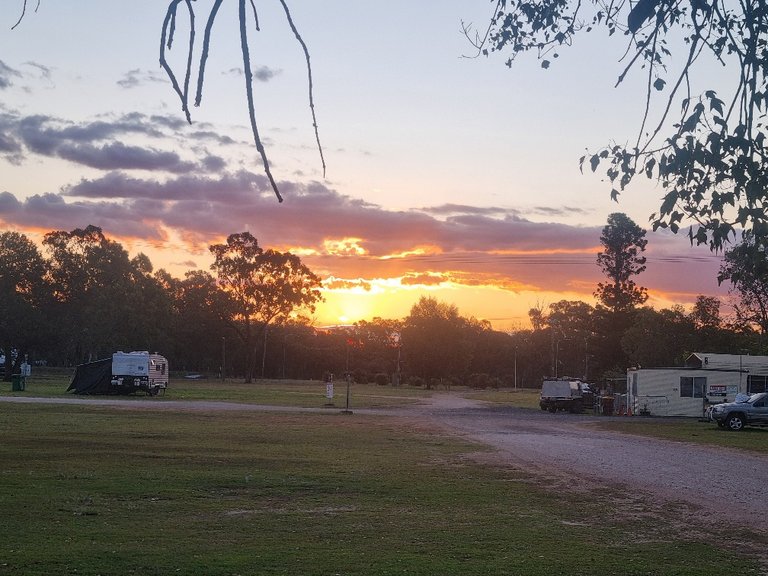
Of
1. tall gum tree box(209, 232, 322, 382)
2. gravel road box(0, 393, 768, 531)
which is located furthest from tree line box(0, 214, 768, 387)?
gravel road box(0, 393, 768, 531)

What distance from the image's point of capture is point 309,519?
12000mm

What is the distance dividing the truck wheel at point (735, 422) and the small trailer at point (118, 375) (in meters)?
33.1

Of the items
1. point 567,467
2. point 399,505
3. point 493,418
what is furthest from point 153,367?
point 399,505

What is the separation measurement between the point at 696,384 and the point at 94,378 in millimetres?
35745

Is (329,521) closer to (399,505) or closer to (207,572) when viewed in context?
(399,505)

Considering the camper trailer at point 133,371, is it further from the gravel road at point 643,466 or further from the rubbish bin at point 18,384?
the gravel road at point 643,466

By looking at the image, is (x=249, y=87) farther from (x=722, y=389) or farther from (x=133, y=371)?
(x=133, y=371)

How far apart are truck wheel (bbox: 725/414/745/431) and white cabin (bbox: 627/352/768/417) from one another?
12071 millimetres

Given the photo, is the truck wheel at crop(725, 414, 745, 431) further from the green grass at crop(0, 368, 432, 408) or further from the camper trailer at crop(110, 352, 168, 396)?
the camper trailer at crop(110, 352, 168, 396)

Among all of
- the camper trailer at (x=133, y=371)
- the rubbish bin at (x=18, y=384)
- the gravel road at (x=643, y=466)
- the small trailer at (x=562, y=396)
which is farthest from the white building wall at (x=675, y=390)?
the rubbish bin at (x=18, y=384)

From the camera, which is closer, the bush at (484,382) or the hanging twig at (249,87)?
the hanging twig at (249,87)

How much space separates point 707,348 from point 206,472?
246ft

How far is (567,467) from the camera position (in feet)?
66.5

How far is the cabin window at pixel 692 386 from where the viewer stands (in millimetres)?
52594
